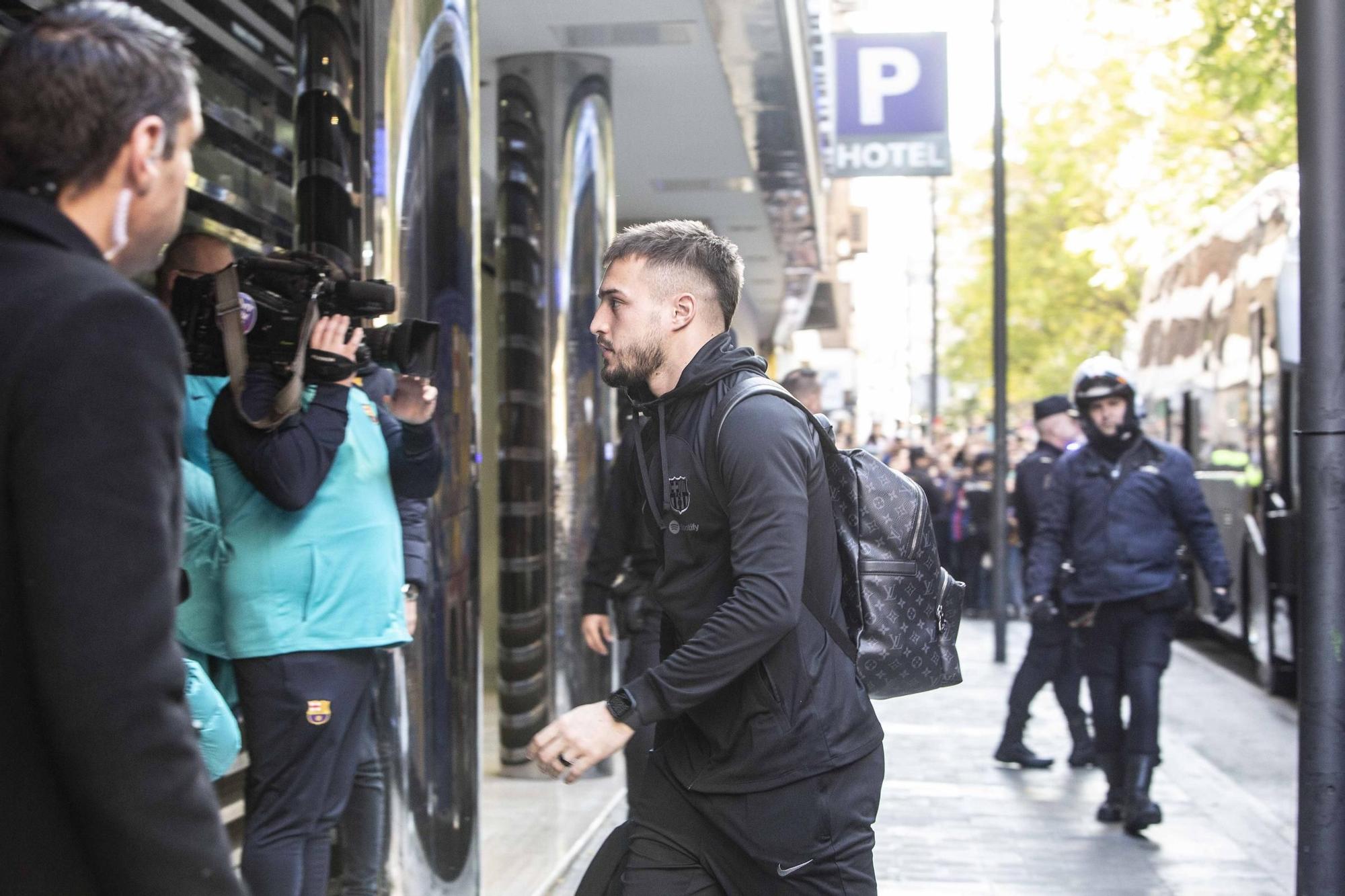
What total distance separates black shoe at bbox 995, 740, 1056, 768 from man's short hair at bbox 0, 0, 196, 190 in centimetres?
800

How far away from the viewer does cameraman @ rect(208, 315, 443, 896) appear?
3842 mm

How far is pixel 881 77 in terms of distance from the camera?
13359 millimetres

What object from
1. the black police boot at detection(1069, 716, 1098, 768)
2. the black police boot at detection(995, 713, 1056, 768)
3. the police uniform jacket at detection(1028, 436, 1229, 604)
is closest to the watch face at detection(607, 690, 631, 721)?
the police uniform jacket at detection(1028, 436, 1229, 604)

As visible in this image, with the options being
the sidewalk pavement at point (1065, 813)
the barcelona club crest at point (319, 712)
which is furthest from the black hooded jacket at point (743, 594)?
the sidewalk pavement at point (1065, 813)

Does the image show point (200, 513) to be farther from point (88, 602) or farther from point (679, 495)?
point (88, 602)

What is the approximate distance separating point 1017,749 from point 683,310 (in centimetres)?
656

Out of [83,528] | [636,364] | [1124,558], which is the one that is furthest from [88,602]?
[1124,558]

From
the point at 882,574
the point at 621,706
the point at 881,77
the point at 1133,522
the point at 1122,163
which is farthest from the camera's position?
the point at 1122,163

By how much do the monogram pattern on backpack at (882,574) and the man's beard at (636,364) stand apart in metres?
0.20

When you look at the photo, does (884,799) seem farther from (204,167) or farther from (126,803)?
(126,803)

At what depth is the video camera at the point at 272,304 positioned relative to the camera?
370cm

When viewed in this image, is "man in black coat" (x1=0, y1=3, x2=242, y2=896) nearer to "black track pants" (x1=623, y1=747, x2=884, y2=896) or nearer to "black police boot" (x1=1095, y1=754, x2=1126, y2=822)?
"black track pants" (x1=623, y1=747, x2=884, y2=896)

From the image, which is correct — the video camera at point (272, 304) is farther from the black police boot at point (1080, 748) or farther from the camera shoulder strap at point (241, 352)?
the black police boot at point (1080, 748)

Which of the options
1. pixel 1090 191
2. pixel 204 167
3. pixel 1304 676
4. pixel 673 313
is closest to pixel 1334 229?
pixel 1304 676
